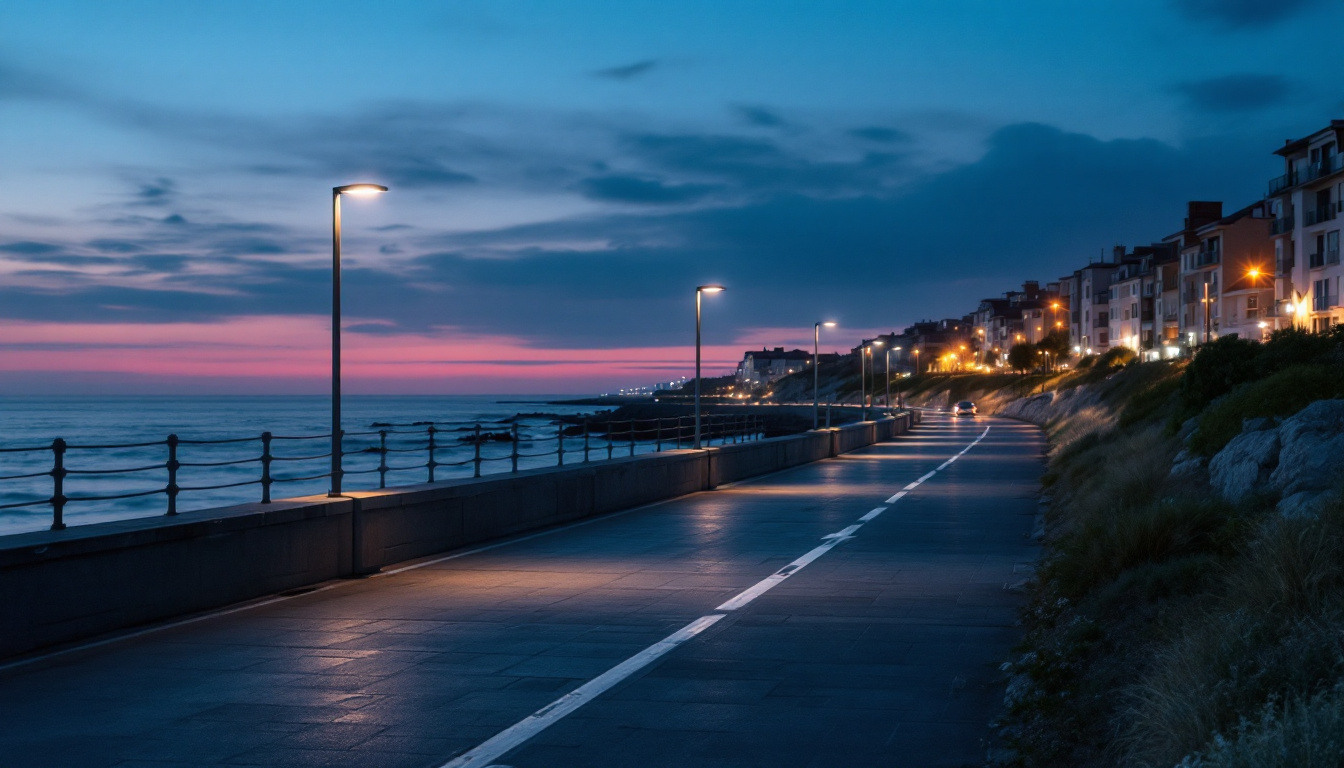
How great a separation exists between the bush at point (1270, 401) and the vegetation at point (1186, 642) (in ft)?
6.02

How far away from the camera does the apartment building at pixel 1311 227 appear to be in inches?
2771

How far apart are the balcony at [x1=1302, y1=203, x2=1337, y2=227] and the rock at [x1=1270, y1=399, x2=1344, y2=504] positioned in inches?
2497

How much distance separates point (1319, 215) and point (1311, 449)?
6730 cm

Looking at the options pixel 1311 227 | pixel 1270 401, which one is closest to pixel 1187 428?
pixel 1270 401

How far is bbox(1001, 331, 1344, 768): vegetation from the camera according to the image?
5.52m

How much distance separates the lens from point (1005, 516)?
22641 mm

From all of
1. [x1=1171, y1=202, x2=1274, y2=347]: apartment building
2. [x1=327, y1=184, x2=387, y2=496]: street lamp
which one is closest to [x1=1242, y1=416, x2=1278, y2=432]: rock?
[x1=327, y1=184, x2=387, y2=496]: street lamp

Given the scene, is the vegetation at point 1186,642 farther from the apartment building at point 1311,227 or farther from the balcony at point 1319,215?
the balcony at point 1319,215

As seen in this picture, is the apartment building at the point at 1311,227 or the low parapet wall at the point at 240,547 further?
the apartment building at the point at 1311,227

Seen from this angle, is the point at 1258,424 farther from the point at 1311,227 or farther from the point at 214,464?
the point at 1311,227

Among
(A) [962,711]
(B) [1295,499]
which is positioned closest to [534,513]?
(B) [1295,499]

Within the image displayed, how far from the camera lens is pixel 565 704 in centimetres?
839

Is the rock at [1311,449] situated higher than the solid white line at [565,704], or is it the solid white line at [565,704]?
the rock at [1311,449]

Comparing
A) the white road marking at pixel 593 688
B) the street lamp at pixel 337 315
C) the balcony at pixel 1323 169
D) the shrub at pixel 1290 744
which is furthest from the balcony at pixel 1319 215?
the shrub at pixel 1290 744
